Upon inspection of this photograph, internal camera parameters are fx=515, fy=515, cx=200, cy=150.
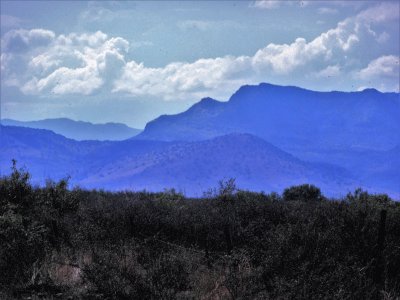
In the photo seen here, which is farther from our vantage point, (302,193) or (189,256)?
(302,193)

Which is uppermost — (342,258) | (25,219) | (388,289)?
(25,219)

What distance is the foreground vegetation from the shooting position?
9211 mm

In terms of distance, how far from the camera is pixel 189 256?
12.4m

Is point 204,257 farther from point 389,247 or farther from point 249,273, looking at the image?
point 389,247

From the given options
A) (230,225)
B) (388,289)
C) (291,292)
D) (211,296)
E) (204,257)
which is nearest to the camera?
(291,292)

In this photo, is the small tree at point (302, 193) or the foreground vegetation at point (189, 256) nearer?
the foreground vegetation at point (189, 256)

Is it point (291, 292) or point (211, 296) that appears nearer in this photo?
point (291, 292)

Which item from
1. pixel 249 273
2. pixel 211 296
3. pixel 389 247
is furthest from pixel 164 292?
pixel 389 247

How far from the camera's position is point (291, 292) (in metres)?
8.52

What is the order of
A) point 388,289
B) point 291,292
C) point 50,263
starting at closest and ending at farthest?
point 291,292 → point 388,289 → point 50,263

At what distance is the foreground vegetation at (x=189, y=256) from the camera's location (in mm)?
9211

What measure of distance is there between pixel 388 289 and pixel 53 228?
867cm

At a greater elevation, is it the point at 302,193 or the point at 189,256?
the point at 302,193

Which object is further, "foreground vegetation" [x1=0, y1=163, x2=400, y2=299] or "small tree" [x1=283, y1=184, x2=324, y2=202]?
"small tree" [x1=283, y1=184, x2=324, y2=202]
